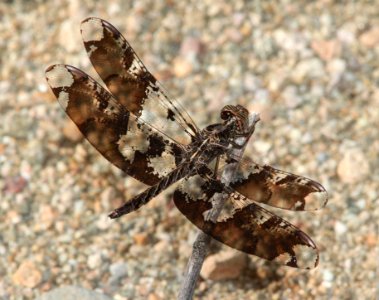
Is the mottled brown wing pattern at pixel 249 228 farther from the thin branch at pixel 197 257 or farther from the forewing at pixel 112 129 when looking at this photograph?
the forewing at pixel 112 129

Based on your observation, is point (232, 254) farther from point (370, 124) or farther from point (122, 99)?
point (370, 124)

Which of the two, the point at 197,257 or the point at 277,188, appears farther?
the point at 277,188

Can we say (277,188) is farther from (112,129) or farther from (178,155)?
(112,129)

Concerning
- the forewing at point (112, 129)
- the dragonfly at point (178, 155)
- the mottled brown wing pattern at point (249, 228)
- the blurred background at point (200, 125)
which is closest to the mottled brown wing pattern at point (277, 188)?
the dragonfly at point (178, 155)

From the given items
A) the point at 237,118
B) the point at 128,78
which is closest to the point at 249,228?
the point at 237,118

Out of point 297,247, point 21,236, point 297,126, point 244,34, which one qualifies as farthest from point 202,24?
point 297,247

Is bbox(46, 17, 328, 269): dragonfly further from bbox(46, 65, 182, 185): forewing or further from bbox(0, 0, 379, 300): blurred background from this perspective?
bbox(0, 0, 379, 300): blurred background

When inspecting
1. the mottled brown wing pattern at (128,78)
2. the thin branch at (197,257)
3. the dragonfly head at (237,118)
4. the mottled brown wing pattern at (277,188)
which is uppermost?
the mottled brown wing pattern at (128,78)
